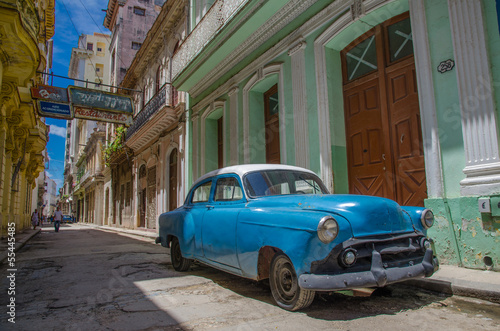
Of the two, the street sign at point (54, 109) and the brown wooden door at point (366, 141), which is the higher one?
the street sign at point (54, 109)

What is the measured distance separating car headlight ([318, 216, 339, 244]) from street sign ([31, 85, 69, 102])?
1217 centimetres

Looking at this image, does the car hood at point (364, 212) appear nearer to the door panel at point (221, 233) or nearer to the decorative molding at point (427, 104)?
the door panel at point (221, 233)

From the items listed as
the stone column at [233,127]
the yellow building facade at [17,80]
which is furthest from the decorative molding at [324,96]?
the yellow building facade at [17,80]

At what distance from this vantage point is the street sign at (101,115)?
12750 mm

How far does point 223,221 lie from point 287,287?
1.23 m

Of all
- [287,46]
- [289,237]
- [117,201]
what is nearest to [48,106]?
[287,46]

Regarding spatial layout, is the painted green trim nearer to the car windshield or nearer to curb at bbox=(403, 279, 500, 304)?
curb at bbox=(403, 279, 500, 304)

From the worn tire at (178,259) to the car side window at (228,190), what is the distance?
1.46 meters

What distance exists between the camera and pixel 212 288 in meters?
4.33

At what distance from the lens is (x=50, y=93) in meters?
12.0

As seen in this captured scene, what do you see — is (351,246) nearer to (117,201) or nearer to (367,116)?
(367,116)

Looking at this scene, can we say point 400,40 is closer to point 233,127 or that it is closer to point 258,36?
point 258,36

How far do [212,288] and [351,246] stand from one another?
216 centimetres

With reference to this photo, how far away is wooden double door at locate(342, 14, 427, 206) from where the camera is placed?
5.82 meters
